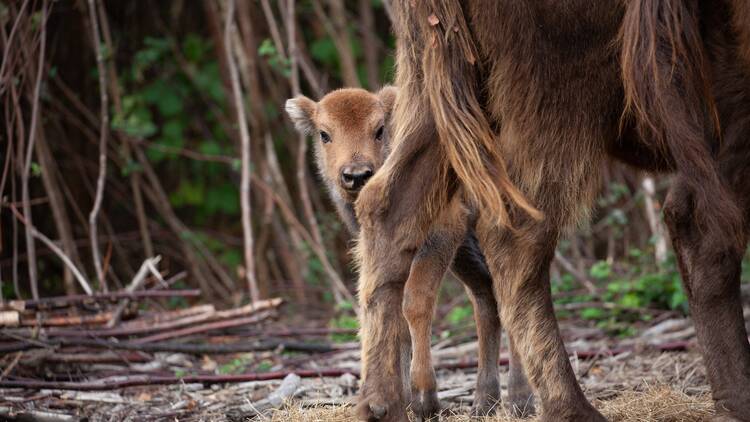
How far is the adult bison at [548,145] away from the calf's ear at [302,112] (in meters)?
2.08

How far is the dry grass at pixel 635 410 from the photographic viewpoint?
4312mm

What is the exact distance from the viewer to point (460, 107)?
396 cm

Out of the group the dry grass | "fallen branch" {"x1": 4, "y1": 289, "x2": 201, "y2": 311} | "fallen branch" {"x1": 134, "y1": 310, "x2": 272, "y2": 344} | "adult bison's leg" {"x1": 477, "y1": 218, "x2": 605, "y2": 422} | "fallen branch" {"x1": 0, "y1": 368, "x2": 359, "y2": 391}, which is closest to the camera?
"adult bison's leg" {"x1": 477, "y1": 218, "x2": 605, "y2": 422}

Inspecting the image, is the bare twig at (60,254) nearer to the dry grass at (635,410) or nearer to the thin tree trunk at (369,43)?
the dry grass at (635,410)

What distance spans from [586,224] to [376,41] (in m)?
7.74

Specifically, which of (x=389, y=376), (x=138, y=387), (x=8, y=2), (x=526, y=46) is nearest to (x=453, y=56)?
(x=526, y=46)

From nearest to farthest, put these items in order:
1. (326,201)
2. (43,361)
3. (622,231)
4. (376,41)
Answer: (43,361) → (622,231) → (376,41) → (326,201)

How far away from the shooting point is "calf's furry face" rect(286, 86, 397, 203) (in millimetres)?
5555

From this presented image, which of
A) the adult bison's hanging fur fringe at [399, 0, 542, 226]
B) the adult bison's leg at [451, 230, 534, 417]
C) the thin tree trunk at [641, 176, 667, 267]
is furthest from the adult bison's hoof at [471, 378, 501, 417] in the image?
the thin tree trunk at [641, 176, 667, 267]

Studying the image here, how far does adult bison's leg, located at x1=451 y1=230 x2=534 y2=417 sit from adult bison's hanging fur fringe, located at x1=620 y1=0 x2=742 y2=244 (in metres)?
1.38

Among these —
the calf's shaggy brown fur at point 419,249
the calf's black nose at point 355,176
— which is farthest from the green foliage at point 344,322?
the calf's black nose at point 355,176

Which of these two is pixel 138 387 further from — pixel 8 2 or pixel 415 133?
pixel 8 2

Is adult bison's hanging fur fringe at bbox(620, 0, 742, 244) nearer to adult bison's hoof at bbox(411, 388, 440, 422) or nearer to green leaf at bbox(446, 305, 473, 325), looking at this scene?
adult bison's hoof at bbox(411, 388, 440, 422)

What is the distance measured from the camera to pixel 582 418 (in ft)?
13.1
